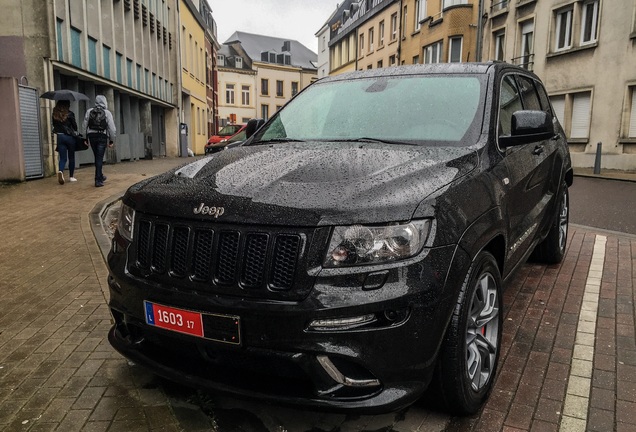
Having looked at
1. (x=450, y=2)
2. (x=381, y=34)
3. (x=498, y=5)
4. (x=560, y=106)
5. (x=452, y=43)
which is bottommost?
(x=560, y=106)

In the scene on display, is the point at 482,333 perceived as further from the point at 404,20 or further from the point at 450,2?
the point at 404,20

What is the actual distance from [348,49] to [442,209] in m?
54.0

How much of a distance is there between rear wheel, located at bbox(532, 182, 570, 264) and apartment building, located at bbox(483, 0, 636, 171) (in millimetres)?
14821

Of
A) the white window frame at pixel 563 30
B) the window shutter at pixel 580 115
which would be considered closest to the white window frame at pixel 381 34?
the white window frame at pixel 563 30

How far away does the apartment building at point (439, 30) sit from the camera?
98.5ft

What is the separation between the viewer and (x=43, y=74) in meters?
13.3

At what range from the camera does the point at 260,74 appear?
7175 centimetres

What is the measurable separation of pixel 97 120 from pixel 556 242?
944 centimetres

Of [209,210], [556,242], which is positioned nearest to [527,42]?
[556,242]

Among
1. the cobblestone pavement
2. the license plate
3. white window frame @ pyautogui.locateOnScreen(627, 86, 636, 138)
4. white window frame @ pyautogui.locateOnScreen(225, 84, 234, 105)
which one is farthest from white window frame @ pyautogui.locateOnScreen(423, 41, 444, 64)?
white window frame @ pyautogui.locateOnScreen(225, 84, 234, 105)

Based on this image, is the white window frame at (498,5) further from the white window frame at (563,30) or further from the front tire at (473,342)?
the front tire at (473,342)

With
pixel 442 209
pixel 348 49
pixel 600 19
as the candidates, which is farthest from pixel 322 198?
pixel 348 49

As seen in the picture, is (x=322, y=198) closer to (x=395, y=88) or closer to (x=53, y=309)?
(x=395, y=88)

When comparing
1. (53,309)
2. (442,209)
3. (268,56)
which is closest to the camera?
(442,209)
